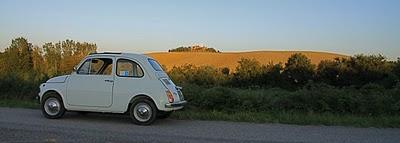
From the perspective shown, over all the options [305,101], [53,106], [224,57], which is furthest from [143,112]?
[224,57]

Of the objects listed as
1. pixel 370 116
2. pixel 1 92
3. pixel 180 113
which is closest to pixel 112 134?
pixel 180 113

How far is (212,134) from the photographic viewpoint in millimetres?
11875

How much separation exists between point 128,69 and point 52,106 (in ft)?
7.28

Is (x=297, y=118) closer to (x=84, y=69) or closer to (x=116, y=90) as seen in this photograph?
(x=116, y=90)

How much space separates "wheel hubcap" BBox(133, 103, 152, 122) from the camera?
13.5m

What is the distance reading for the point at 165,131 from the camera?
12.3m

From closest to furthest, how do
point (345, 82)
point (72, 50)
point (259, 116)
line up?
point (259, 116)
point (345, 82)
point (72, 50)

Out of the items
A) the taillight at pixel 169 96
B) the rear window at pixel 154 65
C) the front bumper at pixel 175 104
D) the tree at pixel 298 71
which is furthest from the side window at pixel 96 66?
the tree at pixel 298 71

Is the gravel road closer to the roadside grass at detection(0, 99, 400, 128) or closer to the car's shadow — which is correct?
the car's shadow

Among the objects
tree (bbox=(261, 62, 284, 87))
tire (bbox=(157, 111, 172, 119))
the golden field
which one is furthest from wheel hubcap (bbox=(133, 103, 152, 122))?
the golden field

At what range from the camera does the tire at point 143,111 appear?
44.2ft

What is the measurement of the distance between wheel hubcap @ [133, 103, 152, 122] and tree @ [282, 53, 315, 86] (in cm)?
4018

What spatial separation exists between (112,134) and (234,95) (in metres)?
5.76

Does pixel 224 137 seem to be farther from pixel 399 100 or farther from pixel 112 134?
pixel 399 100
